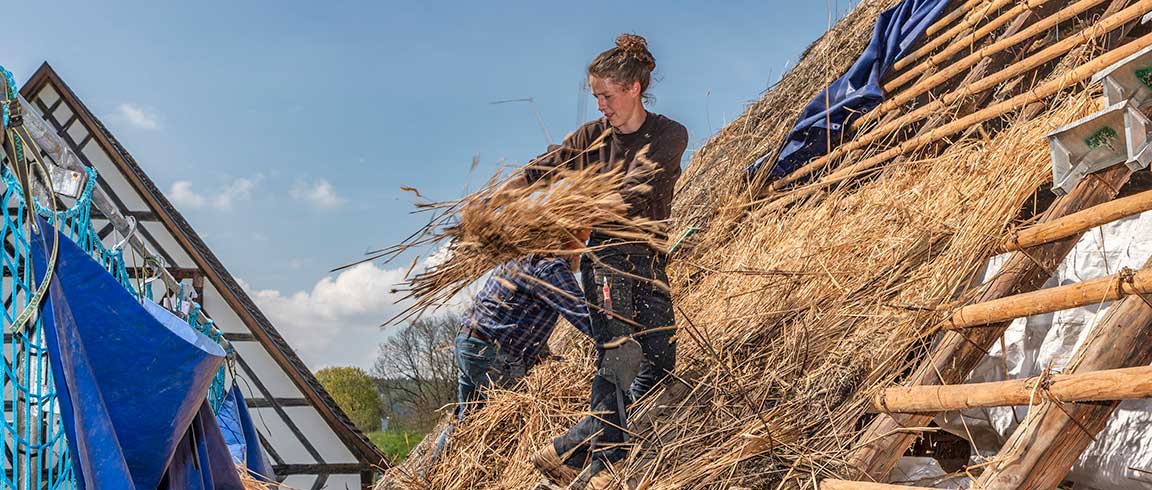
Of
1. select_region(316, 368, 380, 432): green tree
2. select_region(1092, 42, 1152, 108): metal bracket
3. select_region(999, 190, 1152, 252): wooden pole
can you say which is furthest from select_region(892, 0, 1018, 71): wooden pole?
select_region(316, 368, 380, 432): green tree

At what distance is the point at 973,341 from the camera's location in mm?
2443

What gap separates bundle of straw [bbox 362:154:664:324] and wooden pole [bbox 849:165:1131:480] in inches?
32.2

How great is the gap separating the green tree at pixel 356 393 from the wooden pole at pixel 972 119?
13.9m

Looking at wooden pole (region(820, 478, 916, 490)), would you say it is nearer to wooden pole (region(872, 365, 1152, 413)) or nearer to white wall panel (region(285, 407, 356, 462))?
wooden pole (region(872, 365, 1152, 413))

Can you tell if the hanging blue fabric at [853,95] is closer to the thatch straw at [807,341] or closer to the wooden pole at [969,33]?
the wooden pole at [969,33]

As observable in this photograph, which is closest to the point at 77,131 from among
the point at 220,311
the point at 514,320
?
the point at 220,311

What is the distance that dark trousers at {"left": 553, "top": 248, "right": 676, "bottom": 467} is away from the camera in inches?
103

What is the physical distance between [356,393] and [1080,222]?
16411mm

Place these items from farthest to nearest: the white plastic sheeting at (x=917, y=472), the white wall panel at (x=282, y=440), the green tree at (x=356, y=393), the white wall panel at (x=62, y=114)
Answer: the green tree at (x=356, y=393)
the white wall panel at (x=62, y=114)
the white wall panel at (x=282, y=440)
the white plastic sheeting at (x=917, y=472)

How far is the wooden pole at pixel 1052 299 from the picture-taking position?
2.10 m

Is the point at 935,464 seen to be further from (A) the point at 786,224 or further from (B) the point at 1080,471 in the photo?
(A) the point at 786,224

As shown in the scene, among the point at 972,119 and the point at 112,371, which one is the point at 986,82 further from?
the point at 112,371

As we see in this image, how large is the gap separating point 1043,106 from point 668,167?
4.78ft

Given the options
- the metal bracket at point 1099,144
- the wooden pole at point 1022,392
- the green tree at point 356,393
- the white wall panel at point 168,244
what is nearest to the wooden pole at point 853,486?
the wooden pole at point 1022,392
